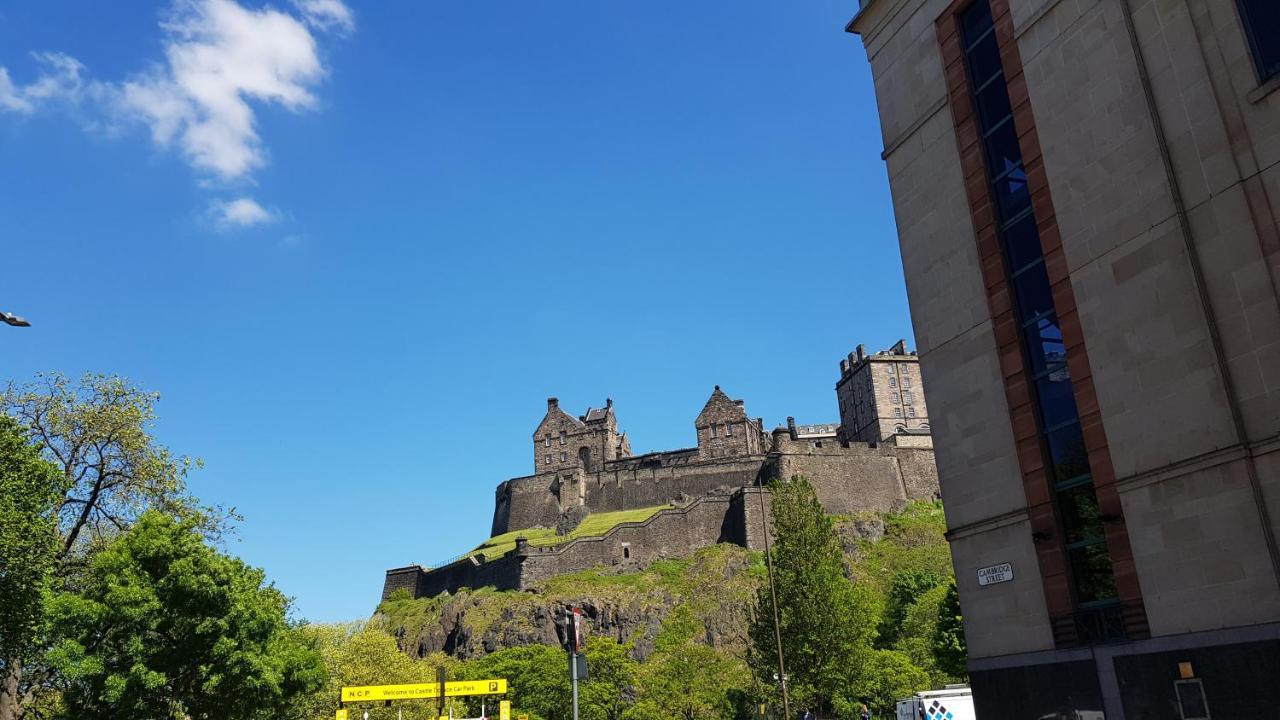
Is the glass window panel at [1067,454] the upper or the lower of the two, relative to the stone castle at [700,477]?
lower

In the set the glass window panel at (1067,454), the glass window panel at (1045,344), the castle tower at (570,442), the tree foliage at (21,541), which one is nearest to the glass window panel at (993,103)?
the glass window panel at (1045,344)

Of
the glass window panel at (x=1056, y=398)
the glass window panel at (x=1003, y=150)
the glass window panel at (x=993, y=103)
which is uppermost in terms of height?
the glass window panel at (x=993, y=103)

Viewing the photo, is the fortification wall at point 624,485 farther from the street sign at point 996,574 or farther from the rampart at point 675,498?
the street sign at point 996,574

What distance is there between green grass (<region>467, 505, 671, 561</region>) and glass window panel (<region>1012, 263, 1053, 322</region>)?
7604 cm

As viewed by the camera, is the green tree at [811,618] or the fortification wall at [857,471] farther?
the fortification wall at [857,471]

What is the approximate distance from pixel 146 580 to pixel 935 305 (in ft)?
89.3

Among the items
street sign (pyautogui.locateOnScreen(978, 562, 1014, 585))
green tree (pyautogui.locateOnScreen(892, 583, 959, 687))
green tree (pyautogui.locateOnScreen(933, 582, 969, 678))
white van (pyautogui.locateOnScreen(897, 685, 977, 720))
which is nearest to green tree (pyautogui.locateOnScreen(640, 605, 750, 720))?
green tree (pyautogui.locateOnScreen(892, 583, 959, 687))

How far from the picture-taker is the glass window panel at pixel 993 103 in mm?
23156

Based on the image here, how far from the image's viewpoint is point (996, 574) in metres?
21.7

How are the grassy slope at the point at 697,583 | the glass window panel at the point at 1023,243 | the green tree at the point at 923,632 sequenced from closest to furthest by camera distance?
the glass window panel at the point at 1023,243 < the green tree at the point at 923,632 < the grassy slope at the point at 697,583

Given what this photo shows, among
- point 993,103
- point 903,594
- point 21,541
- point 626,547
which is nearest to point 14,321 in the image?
point 21,541

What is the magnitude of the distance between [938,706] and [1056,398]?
12.8 m

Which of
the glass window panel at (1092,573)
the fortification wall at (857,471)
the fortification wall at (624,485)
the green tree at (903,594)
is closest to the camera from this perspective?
the glass window panel at (1092,573)

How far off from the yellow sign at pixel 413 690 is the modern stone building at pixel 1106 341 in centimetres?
1866
